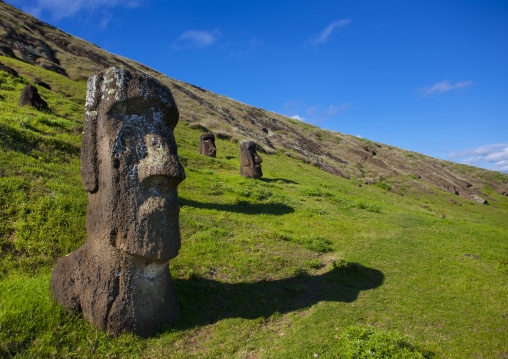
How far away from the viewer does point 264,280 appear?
7.06m

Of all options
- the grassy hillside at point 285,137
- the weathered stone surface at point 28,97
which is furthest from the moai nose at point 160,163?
the grassy hillside at point 285,137

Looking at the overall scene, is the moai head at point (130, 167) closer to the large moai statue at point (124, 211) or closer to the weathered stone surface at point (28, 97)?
the large moai statue at point (124, 211)

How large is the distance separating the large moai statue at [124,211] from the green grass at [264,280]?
32cm

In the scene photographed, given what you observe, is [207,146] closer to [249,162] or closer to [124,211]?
[249,162]

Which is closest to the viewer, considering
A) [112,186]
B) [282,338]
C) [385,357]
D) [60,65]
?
[385,357]

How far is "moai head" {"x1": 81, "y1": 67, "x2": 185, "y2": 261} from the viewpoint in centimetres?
453

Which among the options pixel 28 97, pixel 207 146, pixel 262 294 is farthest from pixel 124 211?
pixel 207 146

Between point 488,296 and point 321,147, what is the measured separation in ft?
177

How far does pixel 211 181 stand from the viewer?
1636cm

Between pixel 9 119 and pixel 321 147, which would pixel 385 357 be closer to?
pixel 9 119

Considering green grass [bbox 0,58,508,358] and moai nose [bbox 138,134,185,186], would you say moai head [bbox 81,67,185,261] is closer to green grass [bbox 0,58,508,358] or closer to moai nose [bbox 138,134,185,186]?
moai nose [bbox 138,134,185,186]

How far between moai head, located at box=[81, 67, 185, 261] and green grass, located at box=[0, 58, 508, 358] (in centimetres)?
140

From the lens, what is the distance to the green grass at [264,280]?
14.2 ft

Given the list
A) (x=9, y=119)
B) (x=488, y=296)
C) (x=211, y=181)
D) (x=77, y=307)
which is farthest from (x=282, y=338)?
(x=9, y=119)
